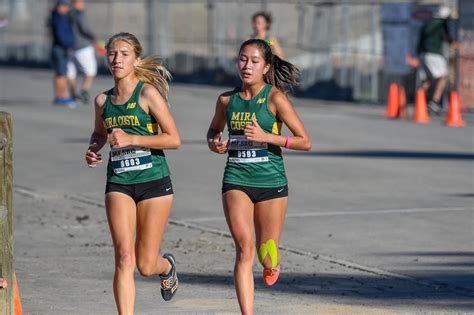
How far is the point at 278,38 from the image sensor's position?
32594 millimetres

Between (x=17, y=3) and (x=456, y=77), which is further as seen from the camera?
(x=17, y=3)

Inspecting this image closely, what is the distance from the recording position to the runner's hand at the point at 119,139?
7373mm

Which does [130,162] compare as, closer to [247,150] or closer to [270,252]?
[247,150]

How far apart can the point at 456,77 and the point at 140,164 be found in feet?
58.4

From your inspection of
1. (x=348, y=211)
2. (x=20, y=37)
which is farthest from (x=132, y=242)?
(x=20, y=37)

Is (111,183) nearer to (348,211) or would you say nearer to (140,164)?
(140,164)

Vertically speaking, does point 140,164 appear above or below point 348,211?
above

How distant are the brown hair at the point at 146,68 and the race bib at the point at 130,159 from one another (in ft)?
1.25

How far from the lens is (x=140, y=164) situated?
24.9 feet

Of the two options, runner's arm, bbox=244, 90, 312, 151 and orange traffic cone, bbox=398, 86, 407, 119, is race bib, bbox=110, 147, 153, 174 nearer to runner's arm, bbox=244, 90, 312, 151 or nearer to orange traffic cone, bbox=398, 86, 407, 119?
runner's arm, bbox=244, 90, 312, 151

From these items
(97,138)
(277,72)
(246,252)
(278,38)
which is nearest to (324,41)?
(278,38)

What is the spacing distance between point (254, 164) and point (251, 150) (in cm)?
9

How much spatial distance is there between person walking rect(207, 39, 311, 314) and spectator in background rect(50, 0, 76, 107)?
16.7 m

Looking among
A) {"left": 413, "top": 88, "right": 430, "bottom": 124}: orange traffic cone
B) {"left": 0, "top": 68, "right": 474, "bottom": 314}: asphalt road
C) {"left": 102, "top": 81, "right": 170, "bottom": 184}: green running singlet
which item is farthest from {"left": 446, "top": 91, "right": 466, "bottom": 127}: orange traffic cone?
{"left": 102, "top": 81, "right": 170, "bottom": 184}: green running singlet
